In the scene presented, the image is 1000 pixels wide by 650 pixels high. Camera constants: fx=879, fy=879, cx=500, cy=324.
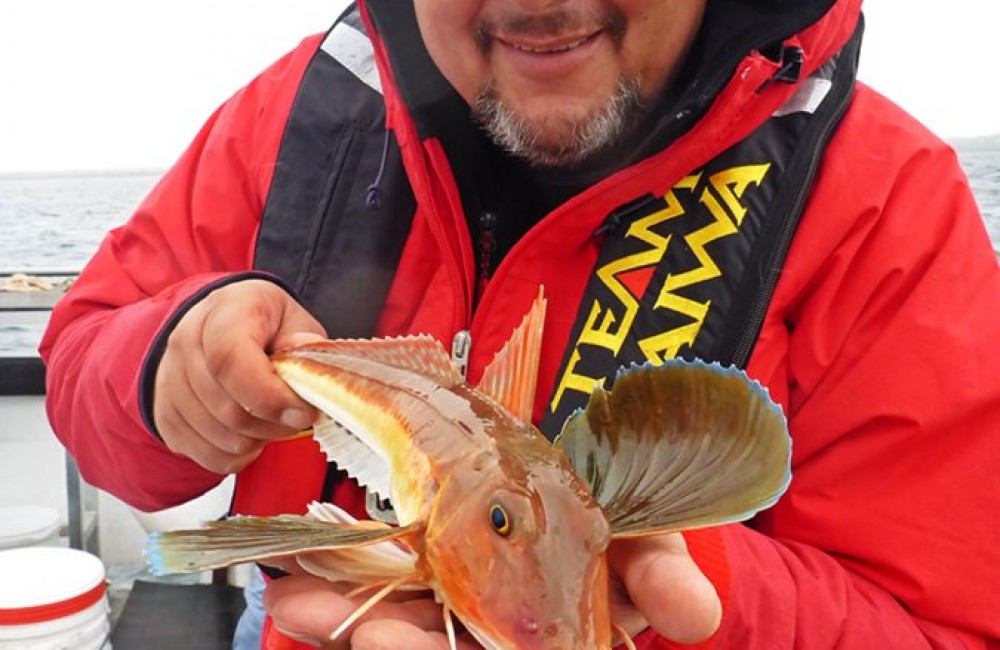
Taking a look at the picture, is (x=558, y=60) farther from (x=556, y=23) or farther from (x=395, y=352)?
(x=395, y=352)

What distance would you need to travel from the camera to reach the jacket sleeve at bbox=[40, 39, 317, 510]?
1901 mm

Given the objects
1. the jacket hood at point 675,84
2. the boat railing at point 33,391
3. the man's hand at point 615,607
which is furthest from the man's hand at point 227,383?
the boat railing at point 33,391

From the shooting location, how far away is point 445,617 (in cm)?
98

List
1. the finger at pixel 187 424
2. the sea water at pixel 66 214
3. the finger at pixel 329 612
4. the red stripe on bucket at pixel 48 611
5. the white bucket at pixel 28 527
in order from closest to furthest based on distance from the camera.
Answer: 1. the finger at pixel 329 612
2. the finger at pixel 187 424
3. the red stripe on bucket at pixel 48 611
4. the white bucket at pixel 28 527
5. the sea water at pixel 66 214

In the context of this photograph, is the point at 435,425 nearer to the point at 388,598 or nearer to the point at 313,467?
the point at 388,598

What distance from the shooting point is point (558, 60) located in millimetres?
1764

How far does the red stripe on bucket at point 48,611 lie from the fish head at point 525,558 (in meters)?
2.19

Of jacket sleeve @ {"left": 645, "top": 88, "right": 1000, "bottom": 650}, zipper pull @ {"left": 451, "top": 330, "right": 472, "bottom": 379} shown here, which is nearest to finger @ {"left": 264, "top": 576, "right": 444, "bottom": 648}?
jacket sleeve @ {"left": 645, "top": 88, "right": 1000, "bottom": 650}

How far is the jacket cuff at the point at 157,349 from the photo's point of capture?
61.5 inches

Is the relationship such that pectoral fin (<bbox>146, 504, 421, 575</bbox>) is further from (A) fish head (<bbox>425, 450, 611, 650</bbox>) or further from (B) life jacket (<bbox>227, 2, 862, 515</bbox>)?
(B) life jacket (<bbox>227, 2, 862, 515</bbox>)

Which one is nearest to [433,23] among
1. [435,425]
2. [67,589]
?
[435,425]

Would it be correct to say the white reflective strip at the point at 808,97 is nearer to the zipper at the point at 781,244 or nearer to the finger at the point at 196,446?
the zipper at the point at 781,244

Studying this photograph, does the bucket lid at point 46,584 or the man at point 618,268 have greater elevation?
the man at point 618,268

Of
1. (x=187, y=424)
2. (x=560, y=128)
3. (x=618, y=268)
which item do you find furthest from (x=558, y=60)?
(x=187, y=424)
